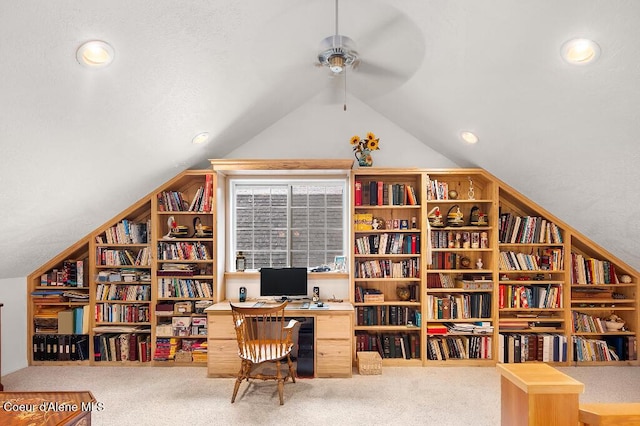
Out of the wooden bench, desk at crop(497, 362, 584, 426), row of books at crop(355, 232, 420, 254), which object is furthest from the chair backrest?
the wooden bench

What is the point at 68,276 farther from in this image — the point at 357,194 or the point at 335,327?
the point at 357,194

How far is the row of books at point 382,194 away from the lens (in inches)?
175

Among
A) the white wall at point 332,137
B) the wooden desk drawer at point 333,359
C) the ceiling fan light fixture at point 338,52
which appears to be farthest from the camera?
the white wall at point 332,137

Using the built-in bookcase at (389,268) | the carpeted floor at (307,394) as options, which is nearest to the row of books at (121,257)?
the carpeted floor at (307,394)

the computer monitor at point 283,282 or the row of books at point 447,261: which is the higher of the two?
the row of books at point 447,261

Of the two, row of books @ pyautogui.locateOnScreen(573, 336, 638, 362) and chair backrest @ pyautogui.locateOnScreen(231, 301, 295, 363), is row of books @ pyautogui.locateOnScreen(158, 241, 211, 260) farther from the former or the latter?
row of books @ pyautogui.locateOnScreen(573, 336, 638, 362)

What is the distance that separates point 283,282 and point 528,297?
2.77m

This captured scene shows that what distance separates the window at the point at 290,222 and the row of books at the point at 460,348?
5.05 feet

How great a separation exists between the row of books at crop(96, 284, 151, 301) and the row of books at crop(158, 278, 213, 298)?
19 cm

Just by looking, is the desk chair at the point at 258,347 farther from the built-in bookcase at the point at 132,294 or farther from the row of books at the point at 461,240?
the row of books at the point at 461,240

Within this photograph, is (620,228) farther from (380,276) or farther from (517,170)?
(380,276)

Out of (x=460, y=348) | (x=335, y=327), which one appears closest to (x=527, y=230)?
(x=460, y=348)

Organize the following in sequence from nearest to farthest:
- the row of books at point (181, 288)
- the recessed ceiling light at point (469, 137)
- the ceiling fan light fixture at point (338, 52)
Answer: the ceiling fan light fixture at point (338, 52), the recessed ceiling light at point (469, 137), the row of books at point (181, 288)

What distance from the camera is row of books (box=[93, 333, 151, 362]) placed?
4355 millimetres
